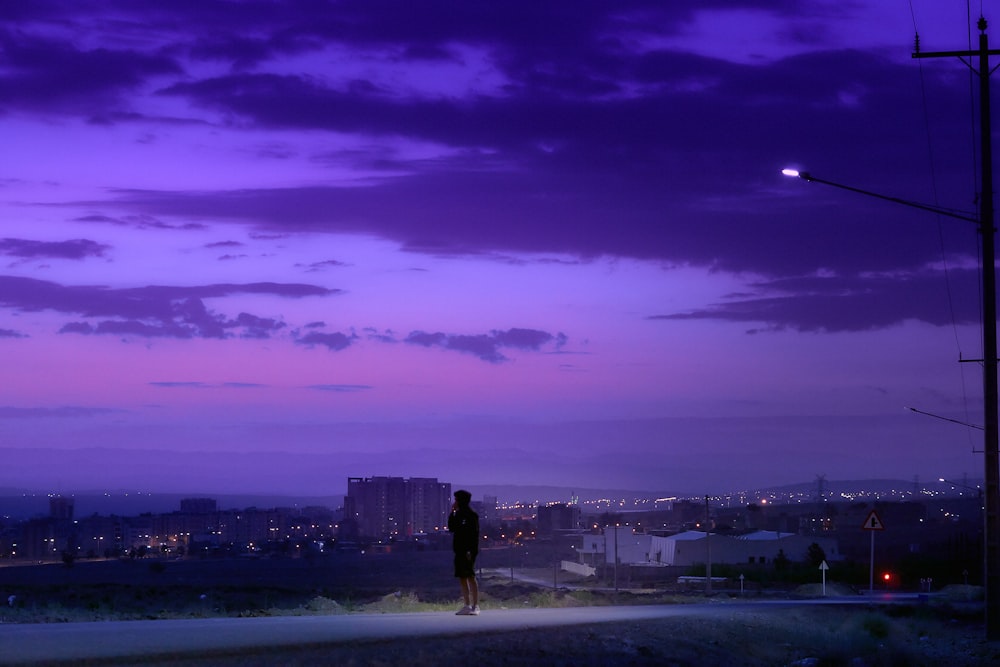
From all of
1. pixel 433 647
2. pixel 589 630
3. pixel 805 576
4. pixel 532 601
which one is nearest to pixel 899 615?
pixel 532 601

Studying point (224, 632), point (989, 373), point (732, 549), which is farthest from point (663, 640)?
point (732, 549)

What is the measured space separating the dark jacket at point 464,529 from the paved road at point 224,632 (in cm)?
106

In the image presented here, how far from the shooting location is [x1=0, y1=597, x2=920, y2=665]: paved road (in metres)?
15.1

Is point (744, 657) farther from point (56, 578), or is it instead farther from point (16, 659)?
point (56, 578)

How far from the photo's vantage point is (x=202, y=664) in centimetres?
1467

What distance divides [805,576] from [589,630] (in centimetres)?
Result: 4545

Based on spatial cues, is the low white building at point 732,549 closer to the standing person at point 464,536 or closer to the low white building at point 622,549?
the low white building at point 622,549

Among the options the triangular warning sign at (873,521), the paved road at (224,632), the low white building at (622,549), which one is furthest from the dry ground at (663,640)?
the low white building at (622,549)

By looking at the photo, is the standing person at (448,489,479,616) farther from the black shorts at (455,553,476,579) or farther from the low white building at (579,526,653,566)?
the low white building at (579,526,653,566)

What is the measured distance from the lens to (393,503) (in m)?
169

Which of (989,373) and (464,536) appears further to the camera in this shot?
(989,373)

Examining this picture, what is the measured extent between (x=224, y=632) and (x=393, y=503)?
503ft

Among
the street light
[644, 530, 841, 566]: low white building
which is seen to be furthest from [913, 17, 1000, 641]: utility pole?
[644, 530, 841, 566]: low white building

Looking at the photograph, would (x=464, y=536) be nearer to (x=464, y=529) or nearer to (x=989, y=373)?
(x=464, y=529)
